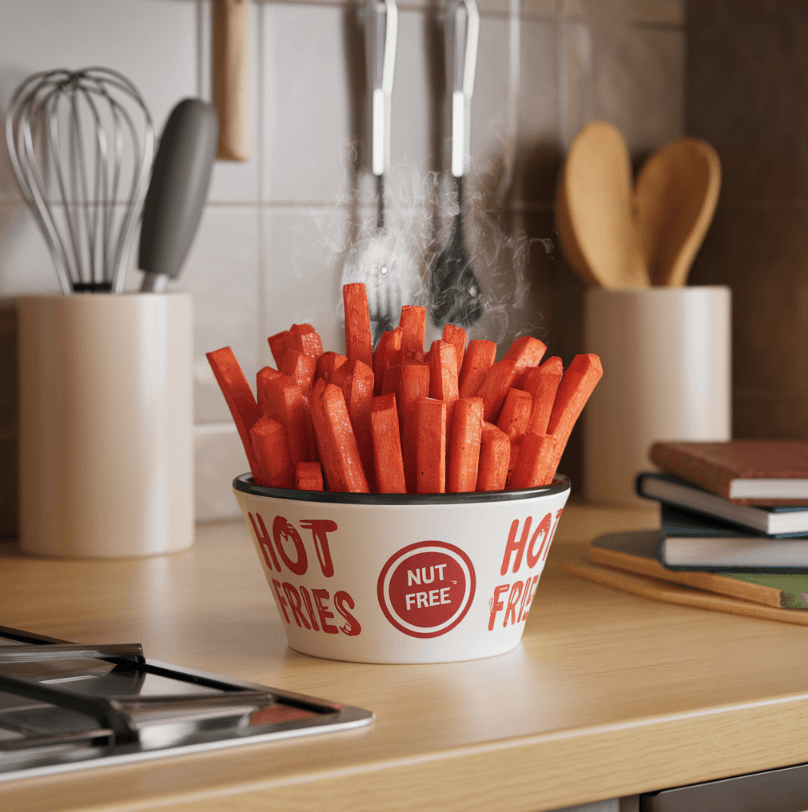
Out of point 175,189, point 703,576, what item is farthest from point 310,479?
point 175,189

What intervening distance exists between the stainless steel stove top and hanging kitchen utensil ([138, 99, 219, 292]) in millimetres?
507

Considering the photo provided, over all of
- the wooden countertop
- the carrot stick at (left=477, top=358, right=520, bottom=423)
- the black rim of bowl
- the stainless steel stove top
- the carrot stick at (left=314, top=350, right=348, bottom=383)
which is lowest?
the wooden countertop

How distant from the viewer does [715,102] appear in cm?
144

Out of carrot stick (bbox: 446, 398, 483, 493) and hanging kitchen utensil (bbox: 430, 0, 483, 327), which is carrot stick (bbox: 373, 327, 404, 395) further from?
hanging kitchen utensil (bbox: 430, 0, 483, 327)

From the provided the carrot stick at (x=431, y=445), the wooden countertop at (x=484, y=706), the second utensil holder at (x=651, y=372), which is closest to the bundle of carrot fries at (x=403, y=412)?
the carrot stick at (x=431, y=445)

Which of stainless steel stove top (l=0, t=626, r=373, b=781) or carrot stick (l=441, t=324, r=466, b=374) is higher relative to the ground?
carrot stick (l=441, t=324, r=466, b=374)

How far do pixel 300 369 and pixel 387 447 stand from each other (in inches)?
3.0

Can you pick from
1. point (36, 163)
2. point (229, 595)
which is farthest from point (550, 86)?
point (229, 595)

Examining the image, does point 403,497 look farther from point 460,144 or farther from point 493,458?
point 460,144

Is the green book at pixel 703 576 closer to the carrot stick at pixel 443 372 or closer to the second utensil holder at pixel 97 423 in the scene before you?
the carrot stick at pixel 443 372

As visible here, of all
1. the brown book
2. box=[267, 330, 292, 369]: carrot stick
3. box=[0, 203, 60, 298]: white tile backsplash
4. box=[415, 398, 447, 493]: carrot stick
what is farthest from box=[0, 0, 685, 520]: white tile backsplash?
box=[415, 398, 447, 493]: carrot stick

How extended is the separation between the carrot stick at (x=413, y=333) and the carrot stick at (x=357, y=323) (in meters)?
0.02

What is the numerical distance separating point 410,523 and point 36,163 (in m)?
0.64

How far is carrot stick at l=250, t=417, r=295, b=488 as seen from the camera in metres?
0.66
